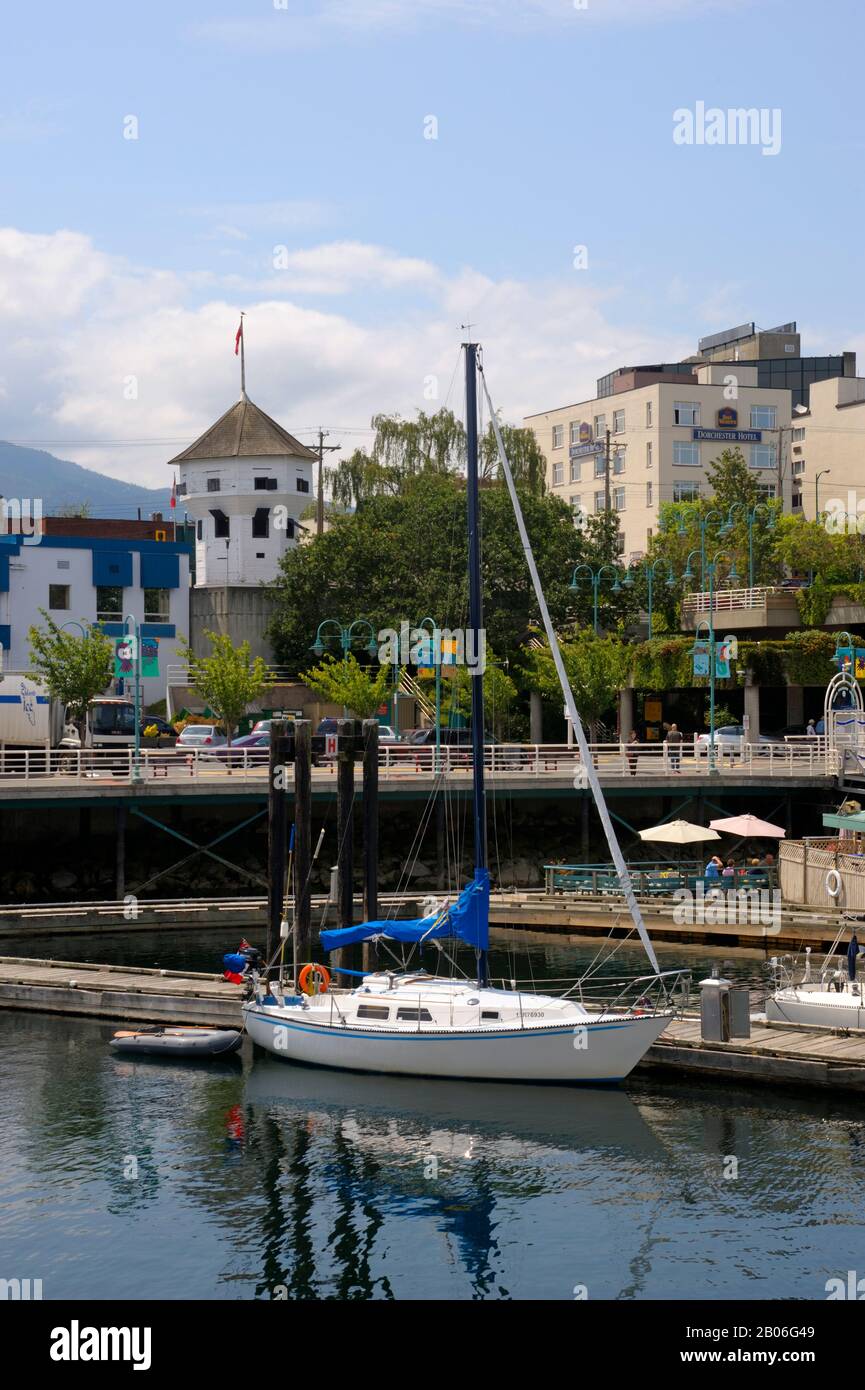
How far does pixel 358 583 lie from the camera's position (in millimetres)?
87250

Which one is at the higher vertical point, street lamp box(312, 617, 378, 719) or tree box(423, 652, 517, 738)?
street lamp box(312, 617, 378, 719)

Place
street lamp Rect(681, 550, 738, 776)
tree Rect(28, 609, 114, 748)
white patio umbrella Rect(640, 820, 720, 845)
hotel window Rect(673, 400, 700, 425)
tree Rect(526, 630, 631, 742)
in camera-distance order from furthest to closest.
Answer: hotel window Rect(673, 400, 700, 425) → tree Rect(526, 630, 631, 742) → tree Rect(28, 609, 114, 748) → street lamp Rect(681, 550, 738, 776) → white patio umbrella Rect(640, 820, 720, 845)

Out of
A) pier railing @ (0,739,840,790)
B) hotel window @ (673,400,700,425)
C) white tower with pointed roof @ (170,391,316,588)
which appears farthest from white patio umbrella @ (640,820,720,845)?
hotel window @ (673,400,700,425)

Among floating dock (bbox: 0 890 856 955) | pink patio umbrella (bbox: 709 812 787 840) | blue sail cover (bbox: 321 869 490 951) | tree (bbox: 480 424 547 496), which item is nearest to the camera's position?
blue sail cover (bbox: 321 869 490 951)

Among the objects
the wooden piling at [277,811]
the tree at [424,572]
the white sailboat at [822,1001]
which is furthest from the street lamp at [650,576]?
the white sailboat at [822,1001]

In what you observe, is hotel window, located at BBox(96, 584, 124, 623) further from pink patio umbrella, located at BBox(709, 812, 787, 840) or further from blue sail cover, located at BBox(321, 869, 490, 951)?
blue sail cover, located at BBox(321, 869, 490, 951)

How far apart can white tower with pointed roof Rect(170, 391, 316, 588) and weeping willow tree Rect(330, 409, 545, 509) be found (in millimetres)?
13968

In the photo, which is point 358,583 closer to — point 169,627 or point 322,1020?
point 169,627

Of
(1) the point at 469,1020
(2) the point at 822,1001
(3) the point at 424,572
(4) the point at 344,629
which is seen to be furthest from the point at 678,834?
(3) the point at 424,572

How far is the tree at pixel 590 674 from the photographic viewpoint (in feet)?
258

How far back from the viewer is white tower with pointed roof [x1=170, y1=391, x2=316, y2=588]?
93.4m

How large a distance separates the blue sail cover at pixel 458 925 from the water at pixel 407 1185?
10.6 feet

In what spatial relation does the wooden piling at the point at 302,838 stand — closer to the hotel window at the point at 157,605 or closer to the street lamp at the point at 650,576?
the street lamp at the point at 650,576

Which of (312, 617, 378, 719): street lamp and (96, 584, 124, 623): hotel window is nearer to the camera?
(312, 617, 378, 719): street lamp
